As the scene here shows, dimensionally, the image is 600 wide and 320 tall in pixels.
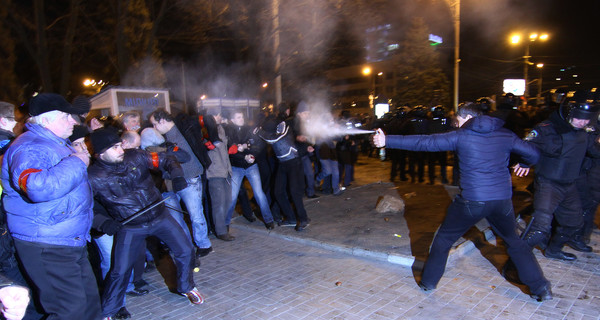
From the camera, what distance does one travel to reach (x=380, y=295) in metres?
4.03

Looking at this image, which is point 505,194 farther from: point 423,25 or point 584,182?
point 423,25

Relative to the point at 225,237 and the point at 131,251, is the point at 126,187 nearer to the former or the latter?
the point at 131,251

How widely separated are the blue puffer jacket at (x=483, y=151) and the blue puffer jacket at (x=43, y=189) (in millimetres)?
2651

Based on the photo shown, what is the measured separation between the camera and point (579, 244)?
4957mm

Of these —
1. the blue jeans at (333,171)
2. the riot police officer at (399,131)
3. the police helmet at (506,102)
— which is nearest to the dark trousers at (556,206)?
the police helmet at (506,102)

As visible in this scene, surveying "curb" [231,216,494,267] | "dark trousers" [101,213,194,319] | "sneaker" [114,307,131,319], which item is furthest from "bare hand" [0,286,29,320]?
"curb" [231,216,494,267]

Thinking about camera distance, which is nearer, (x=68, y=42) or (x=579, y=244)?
(x=579, y=244)

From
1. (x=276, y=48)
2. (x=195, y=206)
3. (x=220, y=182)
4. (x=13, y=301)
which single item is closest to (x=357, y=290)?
(x=195, y=206)

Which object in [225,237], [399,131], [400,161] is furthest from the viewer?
[400,161]

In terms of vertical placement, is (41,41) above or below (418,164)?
above

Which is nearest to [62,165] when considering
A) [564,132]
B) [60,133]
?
[60,133]

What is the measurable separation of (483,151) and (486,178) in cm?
25

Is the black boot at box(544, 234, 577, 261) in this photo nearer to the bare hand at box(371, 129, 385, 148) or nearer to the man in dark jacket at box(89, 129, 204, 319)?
the bare hand at box(371, 129, 385, 148)

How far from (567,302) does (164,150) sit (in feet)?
14.8
